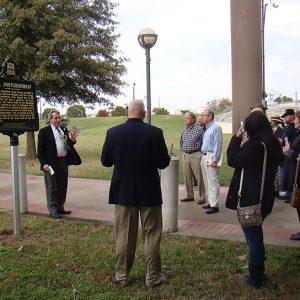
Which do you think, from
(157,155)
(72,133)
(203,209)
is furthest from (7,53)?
(157,155)

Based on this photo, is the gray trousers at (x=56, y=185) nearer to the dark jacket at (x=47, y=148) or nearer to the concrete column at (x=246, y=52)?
the dark jacket at (x=47, y=148)

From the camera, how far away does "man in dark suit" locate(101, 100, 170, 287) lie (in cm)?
443

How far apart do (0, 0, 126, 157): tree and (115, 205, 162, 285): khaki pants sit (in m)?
13.1

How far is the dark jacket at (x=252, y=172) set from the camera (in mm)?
4211

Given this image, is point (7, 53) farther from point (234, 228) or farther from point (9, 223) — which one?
point (234, 228)

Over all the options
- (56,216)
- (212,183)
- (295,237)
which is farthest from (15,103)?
(295,237)

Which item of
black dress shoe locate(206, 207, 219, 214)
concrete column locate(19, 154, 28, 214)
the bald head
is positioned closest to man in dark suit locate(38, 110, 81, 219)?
concrete column locate(19, 154, 28, 214)

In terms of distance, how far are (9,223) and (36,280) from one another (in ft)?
9.29

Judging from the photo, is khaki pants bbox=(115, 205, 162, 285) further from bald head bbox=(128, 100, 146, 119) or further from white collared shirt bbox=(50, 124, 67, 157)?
white collared shirt bbox=(50, 124, 67, 157)

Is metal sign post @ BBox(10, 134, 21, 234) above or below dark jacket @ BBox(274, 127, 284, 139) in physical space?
below

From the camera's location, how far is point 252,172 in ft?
14.1

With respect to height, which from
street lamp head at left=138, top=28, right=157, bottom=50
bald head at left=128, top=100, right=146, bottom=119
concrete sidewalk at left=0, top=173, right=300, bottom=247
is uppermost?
street lamp head at left=138, top=28, right=157, bottom=50

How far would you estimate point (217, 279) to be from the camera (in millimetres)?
4738

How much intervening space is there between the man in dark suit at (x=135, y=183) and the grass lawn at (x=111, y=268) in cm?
27
